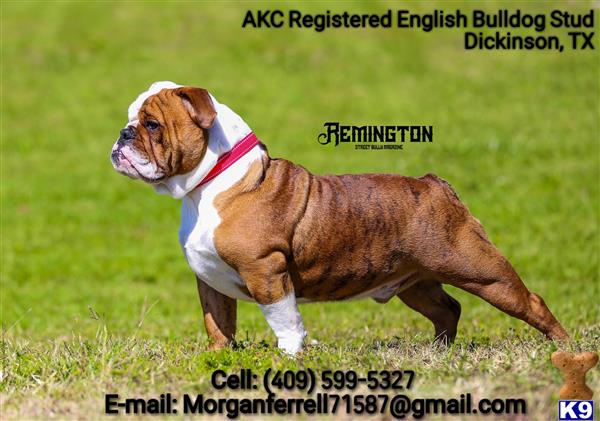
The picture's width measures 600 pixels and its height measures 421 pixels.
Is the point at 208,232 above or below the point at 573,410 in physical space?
above

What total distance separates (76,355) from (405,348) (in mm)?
1969

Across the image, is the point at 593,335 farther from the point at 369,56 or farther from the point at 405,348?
the point at 369,56

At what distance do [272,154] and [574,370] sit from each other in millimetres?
12947

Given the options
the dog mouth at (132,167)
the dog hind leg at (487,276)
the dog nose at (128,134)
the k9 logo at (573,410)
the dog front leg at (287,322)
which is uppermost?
the dog nose at (128,134)

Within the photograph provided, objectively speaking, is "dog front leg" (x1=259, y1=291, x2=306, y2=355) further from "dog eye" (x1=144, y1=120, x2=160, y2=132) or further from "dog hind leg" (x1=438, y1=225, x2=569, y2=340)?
"dog eye" (x1=144, y1=120, x2=160, y2=132)

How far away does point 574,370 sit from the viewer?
470cm

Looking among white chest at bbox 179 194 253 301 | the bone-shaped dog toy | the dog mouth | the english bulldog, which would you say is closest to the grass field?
the bone-shaped dog toy

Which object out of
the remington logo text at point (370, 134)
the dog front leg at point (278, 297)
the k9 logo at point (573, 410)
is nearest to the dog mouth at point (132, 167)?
the dog front leg at point (278, 297)

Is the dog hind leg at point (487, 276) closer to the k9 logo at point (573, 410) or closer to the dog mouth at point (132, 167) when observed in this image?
the k9 logo at point (573, 410)

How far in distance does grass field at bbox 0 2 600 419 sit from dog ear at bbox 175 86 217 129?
1.31m

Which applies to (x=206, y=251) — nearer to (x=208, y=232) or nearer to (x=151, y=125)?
(x=208, y=232)

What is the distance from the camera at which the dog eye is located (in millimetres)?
5457

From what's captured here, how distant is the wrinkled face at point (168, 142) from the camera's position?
17.8 feet

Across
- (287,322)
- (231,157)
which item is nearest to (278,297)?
(287,322)
